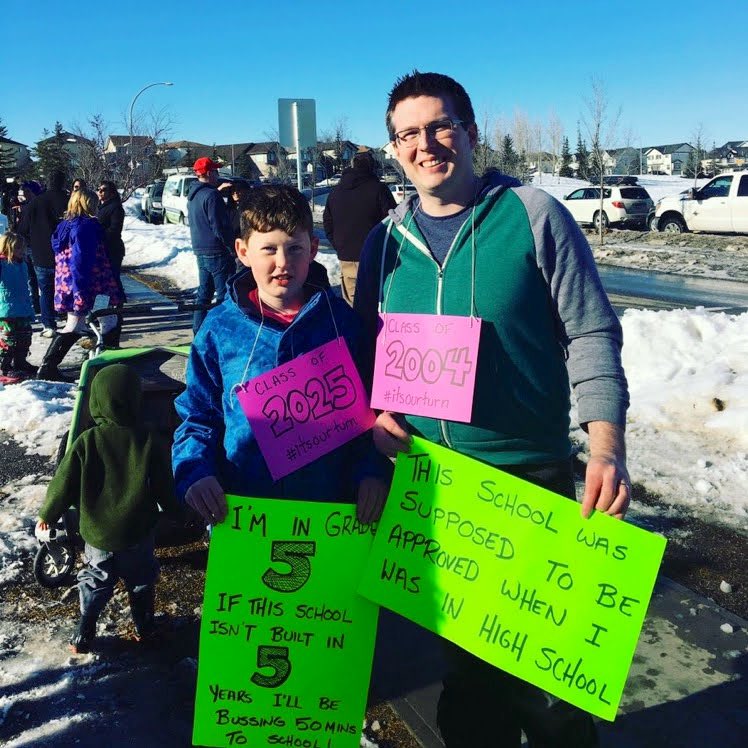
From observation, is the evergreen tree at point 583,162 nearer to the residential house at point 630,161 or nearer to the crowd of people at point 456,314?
the residential house at point 630,161

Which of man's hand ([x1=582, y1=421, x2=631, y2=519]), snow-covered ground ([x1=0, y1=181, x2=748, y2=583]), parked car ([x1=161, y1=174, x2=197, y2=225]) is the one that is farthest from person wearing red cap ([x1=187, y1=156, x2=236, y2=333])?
parked car ([x1=161, y1=174, x2=197, y2=225])

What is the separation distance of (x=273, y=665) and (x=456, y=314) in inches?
43.7

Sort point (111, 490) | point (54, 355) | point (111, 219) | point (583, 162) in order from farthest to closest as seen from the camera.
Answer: point (583, 162) → point (111, 219) → point (54, 355) → point (111, 490)

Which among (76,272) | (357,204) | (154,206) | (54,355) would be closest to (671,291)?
(357,204)

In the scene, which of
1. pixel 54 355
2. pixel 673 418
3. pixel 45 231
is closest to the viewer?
pixel 673 418

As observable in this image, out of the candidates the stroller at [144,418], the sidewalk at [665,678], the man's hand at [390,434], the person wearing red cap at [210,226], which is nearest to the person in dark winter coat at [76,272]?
the person wearing red cap at [210,226]

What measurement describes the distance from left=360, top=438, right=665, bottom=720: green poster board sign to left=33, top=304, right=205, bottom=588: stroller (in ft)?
5.63

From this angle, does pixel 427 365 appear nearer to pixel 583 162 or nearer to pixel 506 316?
pixel 506 316

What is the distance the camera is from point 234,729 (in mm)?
2098

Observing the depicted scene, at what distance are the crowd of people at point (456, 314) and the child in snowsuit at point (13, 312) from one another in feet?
19.8

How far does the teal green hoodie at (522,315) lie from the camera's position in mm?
1864

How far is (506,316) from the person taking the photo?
1.89 meters

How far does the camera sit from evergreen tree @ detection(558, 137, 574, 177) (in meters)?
70.4

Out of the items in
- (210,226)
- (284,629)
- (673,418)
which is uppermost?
A: (210,226)
